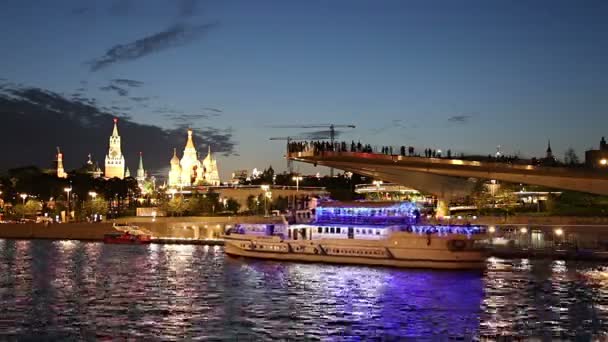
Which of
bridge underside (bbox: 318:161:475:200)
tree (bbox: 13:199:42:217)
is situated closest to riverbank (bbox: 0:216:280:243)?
tree (bbox: 13:199:42:217)

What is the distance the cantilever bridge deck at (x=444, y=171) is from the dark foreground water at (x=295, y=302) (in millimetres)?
14151

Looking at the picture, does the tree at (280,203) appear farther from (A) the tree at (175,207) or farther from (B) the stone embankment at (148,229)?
(B) the stone embankment at (148,229)

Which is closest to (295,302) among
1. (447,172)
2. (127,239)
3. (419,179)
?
(447,172)

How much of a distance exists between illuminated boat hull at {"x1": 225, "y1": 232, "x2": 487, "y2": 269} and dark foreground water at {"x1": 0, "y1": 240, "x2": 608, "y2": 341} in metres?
1.69

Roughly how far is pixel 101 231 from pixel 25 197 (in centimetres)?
4212

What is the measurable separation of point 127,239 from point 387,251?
47101 millimetres

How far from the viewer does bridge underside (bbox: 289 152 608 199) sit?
68000mm

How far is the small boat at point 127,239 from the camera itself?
297 ft

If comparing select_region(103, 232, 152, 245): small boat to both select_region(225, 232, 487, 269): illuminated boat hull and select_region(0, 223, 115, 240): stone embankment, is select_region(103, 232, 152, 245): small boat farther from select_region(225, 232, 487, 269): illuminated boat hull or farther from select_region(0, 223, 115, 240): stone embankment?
select_region(225, 232, 487, 269): illuminated boat hull

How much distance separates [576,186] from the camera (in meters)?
68.8

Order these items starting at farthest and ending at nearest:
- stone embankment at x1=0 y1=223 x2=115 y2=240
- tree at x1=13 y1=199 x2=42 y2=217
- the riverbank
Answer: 1. tree at x1=13 y1=199 x2=42 y2=217
2. stone embankment at x1=0 y1=223 x2=115 y2=240
3. the riverbank

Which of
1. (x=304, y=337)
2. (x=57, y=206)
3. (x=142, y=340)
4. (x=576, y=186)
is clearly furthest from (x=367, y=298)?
(x=57, y=206)

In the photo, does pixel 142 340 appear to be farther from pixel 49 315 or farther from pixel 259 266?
pixel 259 266

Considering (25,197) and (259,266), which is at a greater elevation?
(25,197)
